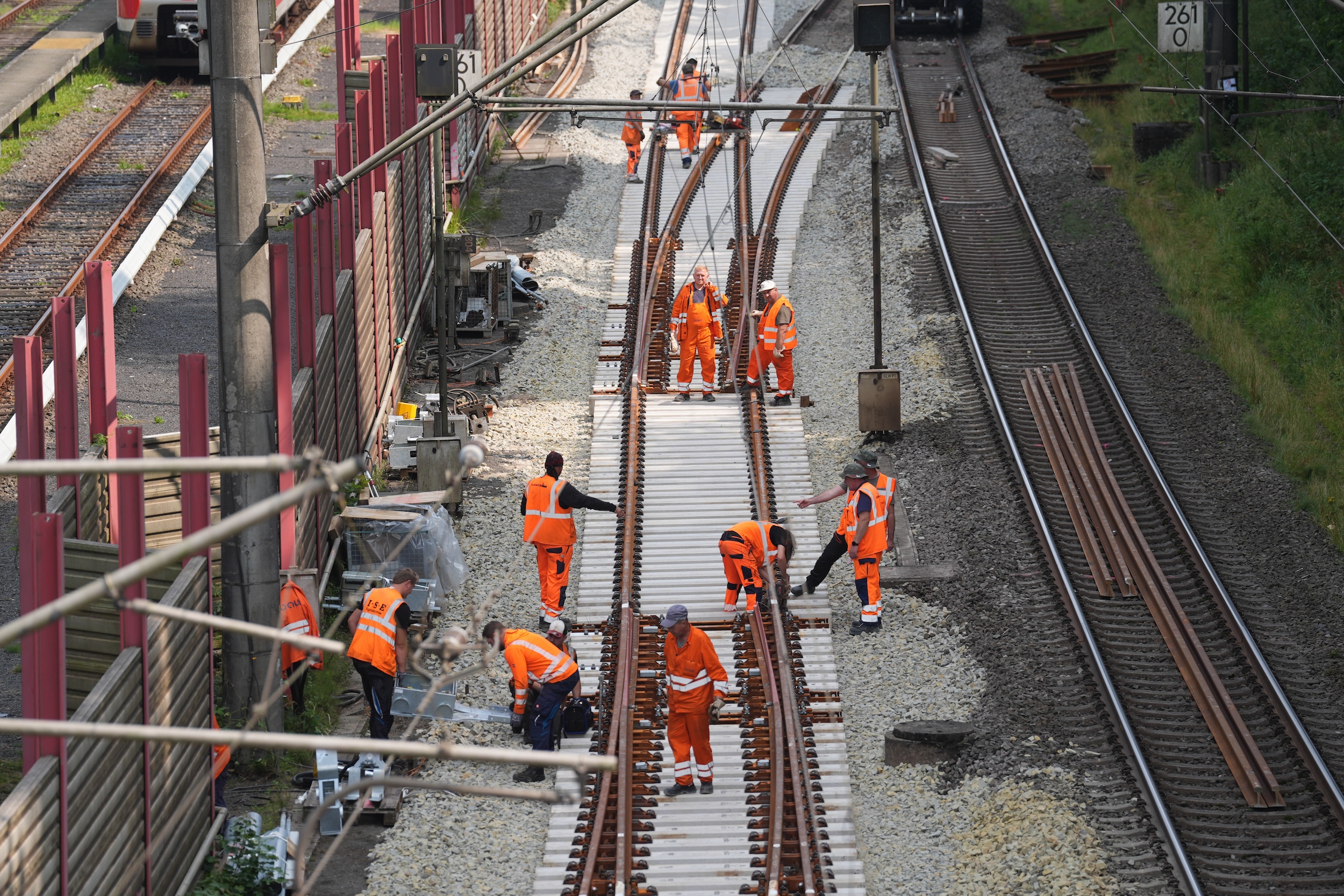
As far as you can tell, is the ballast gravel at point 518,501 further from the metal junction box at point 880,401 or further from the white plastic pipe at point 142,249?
the white plastic pipe at point 142,249

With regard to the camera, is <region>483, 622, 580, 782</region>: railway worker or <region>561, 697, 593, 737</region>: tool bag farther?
<region>561, 697, 593, 737</region>: tool bag

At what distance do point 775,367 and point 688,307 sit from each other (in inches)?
51.5

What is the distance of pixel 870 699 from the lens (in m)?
13.3

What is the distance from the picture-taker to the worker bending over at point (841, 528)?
47.0ft

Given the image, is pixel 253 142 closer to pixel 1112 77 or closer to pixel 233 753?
pixel 233 753

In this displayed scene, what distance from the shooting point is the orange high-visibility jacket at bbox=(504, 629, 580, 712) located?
463 inches

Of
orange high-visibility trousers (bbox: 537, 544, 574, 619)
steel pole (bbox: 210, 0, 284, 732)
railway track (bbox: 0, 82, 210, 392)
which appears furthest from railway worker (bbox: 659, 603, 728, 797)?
railway track (bbox: 0, 82, 210, 392)

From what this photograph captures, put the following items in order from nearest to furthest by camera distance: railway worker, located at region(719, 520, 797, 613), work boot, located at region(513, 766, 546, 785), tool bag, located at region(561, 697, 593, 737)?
work boot, located at region(513, 766, 546, 785) < tool bag, located at region(561, 697, 593, 737) < railway worker, located at region(719, 520, 797, 613)

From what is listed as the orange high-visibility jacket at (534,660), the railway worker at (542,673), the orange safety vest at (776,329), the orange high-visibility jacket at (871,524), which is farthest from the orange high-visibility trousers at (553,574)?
the orange safety vest at (776,329)

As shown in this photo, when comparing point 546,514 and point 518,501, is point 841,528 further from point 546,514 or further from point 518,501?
point 518,501

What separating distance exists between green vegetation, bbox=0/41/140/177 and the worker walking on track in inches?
463

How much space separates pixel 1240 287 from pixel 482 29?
1438 cm

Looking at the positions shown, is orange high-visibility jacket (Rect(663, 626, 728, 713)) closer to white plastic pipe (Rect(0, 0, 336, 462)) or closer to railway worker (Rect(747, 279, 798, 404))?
railway worker (Rect(747, 279, 798, 404))

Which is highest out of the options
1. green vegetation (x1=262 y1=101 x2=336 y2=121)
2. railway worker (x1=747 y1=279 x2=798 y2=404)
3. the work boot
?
green vegetation (x1=262 y1=101 x2=336 y2=121)
